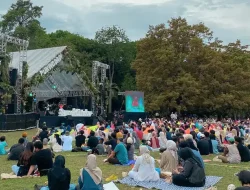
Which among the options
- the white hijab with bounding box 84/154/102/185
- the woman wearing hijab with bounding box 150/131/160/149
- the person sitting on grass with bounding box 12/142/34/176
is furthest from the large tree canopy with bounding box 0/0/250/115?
the white hijab with bounding box 84/154/102/185

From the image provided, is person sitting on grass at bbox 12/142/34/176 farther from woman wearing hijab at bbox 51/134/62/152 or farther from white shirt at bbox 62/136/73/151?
white shirt at bbox 62/136/73/151

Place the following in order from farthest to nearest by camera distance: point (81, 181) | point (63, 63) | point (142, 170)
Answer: point (63, 63) < point (142, 170) < point (81, 181)

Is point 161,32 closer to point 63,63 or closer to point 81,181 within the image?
point 63,63

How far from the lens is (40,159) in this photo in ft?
29.8

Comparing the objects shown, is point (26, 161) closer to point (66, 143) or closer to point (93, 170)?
point (93, 170)

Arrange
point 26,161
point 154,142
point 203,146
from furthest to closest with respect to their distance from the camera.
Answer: point 154,142 < point 203,146 < point 26,161

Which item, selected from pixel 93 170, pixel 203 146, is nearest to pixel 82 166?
pixel 93 170

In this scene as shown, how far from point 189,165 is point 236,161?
172 inches

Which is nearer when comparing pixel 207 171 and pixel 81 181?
pixel 81 181

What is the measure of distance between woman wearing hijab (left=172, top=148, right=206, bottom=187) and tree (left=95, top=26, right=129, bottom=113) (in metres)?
43.2

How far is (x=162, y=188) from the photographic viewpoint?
A: 8352mm

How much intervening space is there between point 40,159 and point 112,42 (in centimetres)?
4371

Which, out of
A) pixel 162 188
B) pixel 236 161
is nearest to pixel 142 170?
pixel 162 188

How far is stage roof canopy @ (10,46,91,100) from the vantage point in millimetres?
31078
